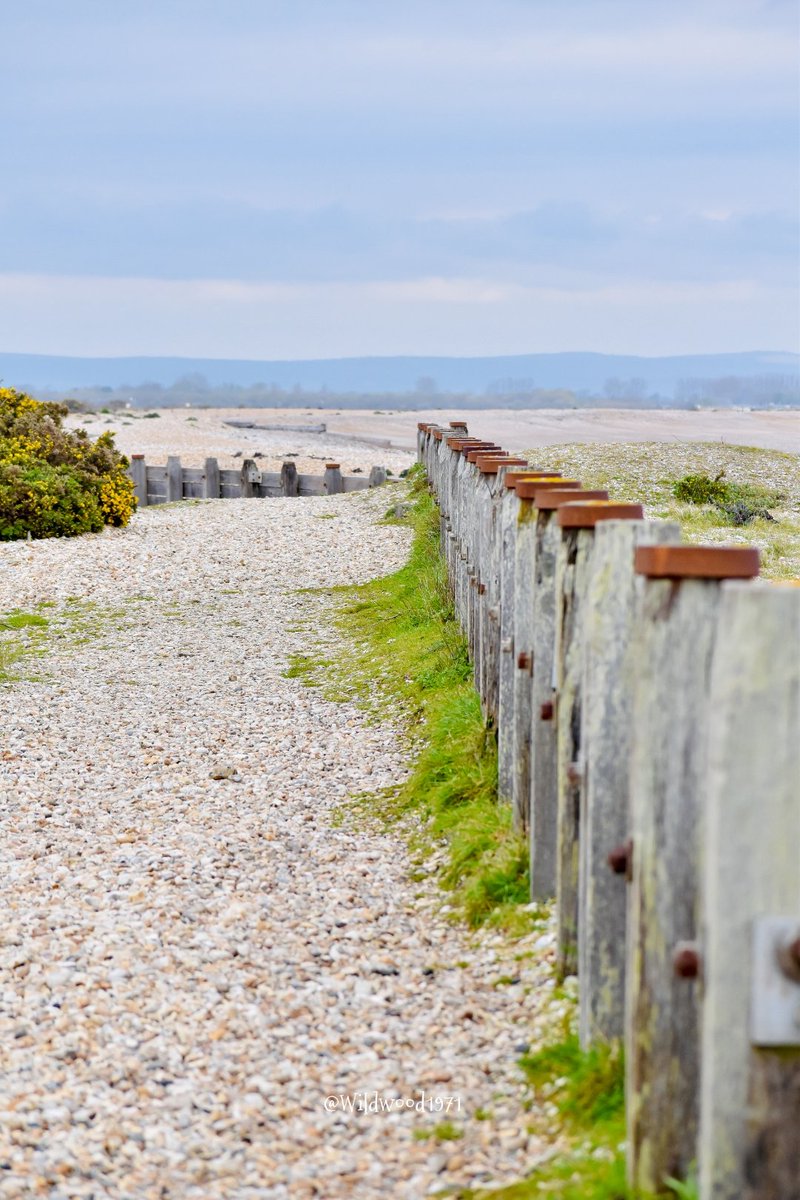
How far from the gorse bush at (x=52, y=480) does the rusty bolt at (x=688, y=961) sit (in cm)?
1595

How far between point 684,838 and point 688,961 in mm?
289

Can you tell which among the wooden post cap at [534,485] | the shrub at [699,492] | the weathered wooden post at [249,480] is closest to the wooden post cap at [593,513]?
the wooden post cap at [534,485]

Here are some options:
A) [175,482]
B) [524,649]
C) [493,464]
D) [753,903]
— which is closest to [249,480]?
[175,482]

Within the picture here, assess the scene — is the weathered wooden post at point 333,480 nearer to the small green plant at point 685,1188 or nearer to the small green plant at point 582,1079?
the small green plant at point 582,1079

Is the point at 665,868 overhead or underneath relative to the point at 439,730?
overhead

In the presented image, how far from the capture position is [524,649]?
5609 millimetres

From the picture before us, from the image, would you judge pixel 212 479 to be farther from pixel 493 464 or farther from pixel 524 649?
pixel 524 649

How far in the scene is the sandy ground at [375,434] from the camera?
37.5 m

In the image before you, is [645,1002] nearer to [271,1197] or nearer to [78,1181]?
[271,1197]

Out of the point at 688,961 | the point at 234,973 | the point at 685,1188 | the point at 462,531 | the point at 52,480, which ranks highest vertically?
the point at 52,480

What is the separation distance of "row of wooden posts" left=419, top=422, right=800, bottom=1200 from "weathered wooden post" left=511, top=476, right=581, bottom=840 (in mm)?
789

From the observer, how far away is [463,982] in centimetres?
494

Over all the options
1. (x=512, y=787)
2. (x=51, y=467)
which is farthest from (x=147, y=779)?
(x=51, y=467)

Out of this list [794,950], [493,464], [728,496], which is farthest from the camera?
[728,496]
